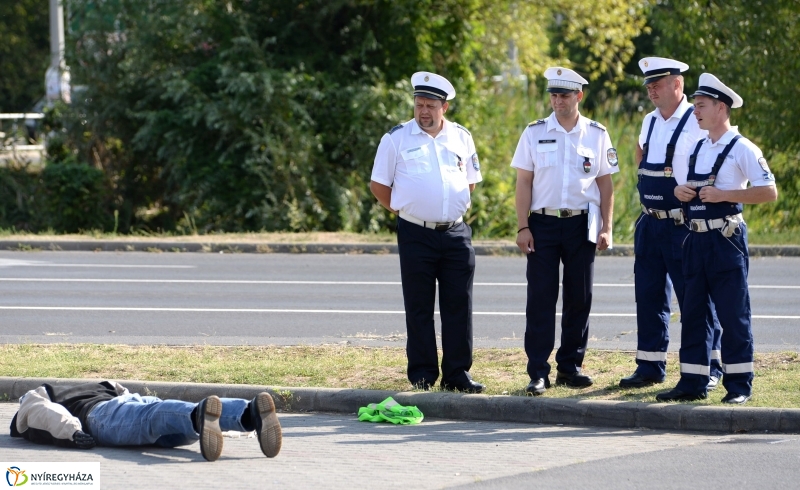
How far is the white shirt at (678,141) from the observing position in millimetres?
7211

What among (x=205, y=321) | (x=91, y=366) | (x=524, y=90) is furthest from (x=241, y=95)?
(x=91, y=366)

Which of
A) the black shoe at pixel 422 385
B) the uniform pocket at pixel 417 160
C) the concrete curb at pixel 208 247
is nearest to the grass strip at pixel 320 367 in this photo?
the black shoe at pixel 422 385

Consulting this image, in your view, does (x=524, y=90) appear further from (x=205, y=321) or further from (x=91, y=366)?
(x=91, y=366)

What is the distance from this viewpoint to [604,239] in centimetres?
751

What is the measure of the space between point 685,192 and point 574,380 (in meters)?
1.46

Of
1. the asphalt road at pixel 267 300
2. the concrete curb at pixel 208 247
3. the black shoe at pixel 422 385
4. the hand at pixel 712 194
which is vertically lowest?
the black shoe at pixel 422 385

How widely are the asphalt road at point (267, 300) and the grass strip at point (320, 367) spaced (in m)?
0.85

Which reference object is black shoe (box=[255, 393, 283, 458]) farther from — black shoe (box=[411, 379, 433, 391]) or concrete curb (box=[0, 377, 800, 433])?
black shoe (box=[411, 379, 433, 391])

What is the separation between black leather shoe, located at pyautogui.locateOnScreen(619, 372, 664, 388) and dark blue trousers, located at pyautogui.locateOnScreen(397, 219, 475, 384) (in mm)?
1003

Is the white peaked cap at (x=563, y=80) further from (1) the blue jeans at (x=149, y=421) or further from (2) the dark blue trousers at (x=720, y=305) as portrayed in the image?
(1) the blue jeans at (x=149, y=421)

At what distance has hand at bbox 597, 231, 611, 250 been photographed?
7.48 m

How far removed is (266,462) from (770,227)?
16600 mm

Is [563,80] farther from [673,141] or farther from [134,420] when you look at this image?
[134,420]

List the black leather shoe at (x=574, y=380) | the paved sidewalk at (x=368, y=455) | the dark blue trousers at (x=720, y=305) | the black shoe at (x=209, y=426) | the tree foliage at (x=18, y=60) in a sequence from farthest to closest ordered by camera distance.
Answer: the tree foliage at (x=18, y=60) → the black leather shoe at (x=574, y=380) → the dark blue trousers at (x=720, y=305) → the black shoe at (x=209, y=426) → the paved sidewalk at (x=368, y=455)
